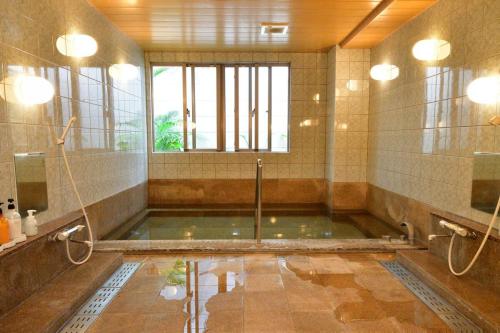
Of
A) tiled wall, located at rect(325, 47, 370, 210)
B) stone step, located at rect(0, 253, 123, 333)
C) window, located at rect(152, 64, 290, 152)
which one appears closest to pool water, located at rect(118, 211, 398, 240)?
tiled wall, located at rect(325, 47, 370, 210)

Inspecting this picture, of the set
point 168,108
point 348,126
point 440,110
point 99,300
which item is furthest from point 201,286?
point 168,108

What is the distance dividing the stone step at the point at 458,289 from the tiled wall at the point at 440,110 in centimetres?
44

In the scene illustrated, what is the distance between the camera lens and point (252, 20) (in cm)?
360

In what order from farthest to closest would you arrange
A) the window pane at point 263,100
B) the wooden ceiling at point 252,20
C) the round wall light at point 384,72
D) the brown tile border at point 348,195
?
the window pane at point 263,100 < the brown tile border at point 348,195 < the round wall light at point 384,72 < the wooden ceiling at point 252,20

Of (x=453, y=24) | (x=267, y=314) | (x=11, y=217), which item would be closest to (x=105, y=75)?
(x=11, y=217)

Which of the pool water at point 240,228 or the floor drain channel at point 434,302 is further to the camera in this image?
the pool water at point 240,228

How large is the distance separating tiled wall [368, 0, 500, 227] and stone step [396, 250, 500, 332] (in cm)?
44

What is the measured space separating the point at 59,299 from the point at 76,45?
2.11 meters

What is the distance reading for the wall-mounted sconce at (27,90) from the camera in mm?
1972

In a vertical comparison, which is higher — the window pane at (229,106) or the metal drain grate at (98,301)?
the window pane at (229,106)

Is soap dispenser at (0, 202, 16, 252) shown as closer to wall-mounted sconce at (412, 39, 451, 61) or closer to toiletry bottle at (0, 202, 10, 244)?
toiletry bottle at (0, 202, 10, 244)

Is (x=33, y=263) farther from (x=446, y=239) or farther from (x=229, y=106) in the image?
(x=229, y=106)

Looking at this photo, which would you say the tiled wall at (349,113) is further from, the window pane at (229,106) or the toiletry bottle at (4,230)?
the toiletry bottle at (4,230)

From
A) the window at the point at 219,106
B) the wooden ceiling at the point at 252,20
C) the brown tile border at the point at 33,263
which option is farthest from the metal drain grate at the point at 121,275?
the window at the point at 219,106
